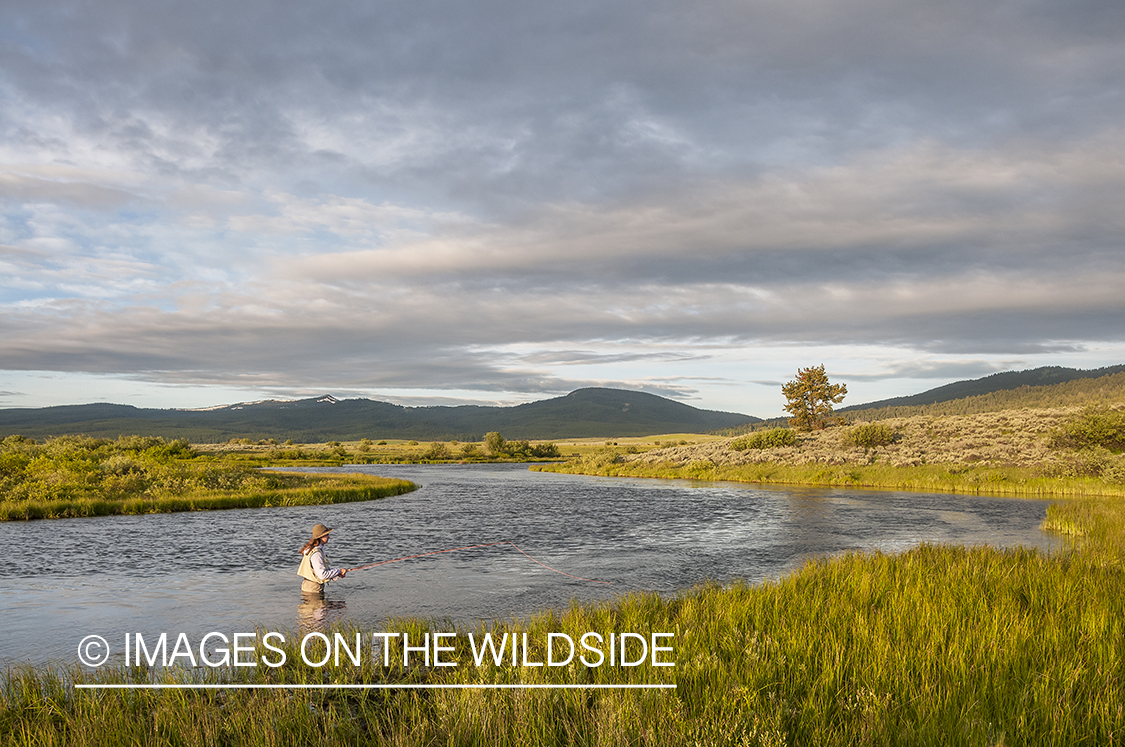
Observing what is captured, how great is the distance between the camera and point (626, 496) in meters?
46.3

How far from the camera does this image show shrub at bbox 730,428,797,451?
2625 inches

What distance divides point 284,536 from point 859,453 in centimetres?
4849

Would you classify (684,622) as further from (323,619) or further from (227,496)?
(227,496)

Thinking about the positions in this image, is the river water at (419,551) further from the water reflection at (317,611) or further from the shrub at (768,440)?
the shrub at (768,440)

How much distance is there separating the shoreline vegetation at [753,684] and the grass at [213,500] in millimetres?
26856

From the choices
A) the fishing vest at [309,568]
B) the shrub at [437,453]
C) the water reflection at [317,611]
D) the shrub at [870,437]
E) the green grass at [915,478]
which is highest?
the shrub at [870,437]

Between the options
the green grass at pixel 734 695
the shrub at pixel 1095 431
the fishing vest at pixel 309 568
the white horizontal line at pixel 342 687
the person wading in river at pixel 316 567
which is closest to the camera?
the green grass at pixel 734 695

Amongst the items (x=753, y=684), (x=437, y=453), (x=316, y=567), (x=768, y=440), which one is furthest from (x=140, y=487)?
(x=437, y=453)

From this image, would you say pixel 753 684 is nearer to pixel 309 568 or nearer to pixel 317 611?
pixel 317 611

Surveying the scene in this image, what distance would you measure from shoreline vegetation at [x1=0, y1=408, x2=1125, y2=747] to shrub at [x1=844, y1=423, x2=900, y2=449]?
1921 inches

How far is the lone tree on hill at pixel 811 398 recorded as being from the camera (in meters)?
74.0

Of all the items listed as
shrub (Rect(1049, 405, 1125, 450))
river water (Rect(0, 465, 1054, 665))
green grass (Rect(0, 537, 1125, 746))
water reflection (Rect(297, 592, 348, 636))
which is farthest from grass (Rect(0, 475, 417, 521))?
shrub (Rect(1049, 405, 1125, 450))

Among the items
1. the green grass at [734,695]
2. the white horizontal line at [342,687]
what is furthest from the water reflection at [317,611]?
the white horizontal line at [342,687]

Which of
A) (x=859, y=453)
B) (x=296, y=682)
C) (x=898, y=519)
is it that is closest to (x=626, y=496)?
(x=898, y=519)
